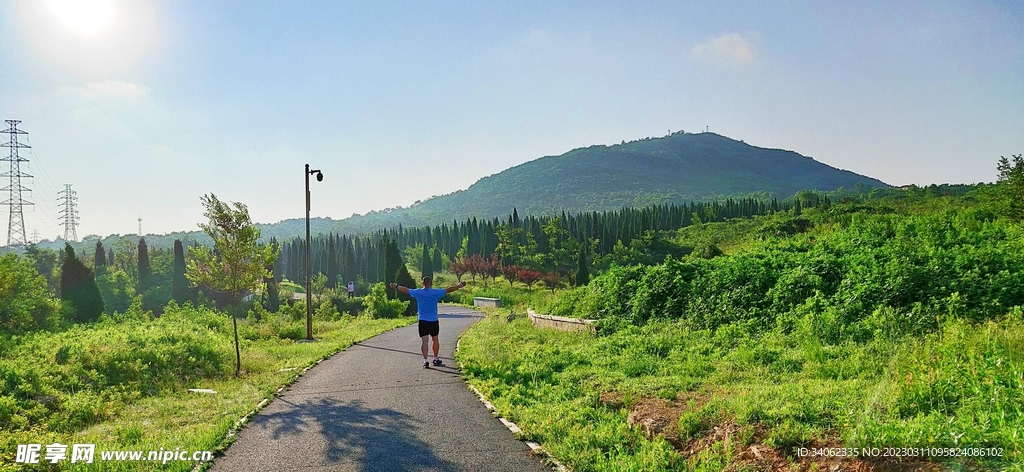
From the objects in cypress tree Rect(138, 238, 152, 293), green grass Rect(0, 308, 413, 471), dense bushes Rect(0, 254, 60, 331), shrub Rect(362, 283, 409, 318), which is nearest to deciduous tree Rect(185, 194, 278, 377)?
green grass Rect(0, 308, 413, 471)

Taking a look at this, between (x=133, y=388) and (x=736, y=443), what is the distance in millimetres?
10759

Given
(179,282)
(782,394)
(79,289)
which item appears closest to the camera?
(782,394)

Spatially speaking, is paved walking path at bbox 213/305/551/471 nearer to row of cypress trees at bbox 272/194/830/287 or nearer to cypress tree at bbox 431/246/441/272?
row of cypress trees at bbox 272/194/830/287

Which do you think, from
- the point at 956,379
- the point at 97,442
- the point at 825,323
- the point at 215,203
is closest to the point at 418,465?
the point at 97,442

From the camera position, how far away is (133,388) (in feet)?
35.2

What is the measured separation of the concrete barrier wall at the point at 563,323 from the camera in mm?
13784

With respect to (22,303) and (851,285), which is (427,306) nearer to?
(851,285)

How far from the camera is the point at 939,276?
847 cm

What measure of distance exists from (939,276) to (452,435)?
295 inches

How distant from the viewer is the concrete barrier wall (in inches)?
543

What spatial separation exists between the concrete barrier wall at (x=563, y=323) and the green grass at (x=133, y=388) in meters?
5.85

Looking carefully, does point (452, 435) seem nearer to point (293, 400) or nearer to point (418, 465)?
point (418, 465)

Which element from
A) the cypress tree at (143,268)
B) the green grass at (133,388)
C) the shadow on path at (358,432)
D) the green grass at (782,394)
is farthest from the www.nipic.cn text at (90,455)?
the cypress tree at (143,268)

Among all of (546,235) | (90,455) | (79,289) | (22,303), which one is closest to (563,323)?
(90,455)
